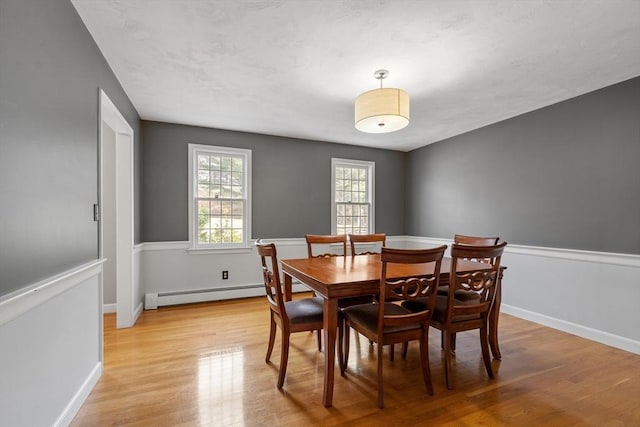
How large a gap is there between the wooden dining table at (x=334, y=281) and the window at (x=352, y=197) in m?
2.45

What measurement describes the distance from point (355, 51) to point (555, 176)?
271 centimetres

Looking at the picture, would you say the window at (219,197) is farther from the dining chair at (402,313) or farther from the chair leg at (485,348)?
the chair leg at (485,348)

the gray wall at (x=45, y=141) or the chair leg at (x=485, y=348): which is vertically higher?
the gray wall at (x=45, y=141)

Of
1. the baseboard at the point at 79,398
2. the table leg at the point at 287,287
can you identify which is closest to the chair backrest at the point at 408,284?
the table leg at the point at 287,287

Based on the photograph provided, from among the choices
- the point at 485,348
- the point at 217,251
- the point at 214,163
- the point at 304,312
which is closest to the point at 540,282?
the point at 485,348

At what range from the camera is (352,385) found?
6.75 feet

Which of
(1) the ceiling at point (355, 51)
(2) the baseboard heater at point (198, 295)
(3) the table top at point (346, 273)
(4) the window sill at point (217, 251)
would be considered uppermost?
(1) the ceiling at point (355, 51)

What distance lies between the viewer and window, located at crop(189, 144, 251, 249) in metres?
4.06

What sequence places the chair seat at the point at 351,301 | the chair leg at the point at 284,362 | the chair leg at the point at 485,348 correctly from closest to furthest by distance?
1. the chair leg at the point at 284,362
2. the chair leg at the point at 485,348
3. the chair seat at the point at 351,301

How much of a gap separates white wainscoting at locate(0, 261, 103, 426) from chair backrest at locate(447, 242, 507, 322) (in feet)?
7.37

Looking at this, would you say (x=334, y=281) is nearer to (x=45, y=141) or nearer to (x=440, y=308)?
(x=440, y=308)


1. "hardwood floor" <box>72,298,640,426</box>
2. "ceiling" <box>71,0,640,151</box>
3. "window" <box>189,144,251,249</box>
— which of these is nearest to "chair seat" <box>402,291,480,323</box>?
"hardwood floor" <box>72,298,640,426</box>

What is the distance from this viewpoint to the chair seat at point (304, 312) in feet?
6.81

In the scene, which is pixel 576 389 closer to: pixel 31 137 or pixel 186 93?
pixel 31 137
